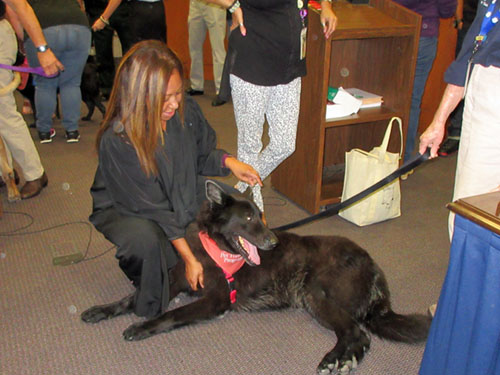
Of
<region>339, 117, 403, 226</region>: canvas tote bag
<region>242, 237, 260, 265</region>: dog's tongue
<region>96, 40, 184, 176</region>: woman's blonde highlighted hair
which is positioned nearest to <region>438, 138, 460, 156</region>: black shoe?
<region>339, 117, 403, 226</region>: canvas tote bag

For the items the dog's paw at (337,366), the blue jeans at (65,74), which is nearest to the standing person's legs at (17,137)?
the blue jeans at (65,74)

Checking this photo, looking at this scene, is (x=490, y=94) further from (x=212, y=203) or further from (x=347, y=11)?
(x=347, y=11)

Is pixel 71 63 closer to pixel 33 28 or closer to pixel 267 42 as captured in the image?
pixel 33 28

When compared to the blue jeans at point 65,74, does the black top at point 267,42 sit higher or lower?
higher

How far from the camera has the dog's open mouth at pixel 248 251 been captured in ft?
6.83

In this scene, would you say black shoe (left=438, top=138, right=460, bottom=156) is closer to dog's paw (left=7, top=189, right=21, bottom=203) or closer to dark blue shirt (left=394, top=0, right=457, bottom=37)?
dark blue shirt (left=394, top=0, right=457, bottom=37)

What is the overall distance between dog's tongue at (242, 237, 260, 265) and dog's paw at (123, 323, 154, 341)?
54 cm

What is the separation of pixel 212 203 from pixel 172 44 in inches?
229

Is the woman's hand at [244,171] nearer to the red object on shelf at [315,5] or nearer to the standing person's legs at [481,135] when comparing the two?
the standing person's legs at [481,135]

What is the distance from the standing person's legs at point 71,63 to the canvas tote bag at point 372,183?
7.87 ft

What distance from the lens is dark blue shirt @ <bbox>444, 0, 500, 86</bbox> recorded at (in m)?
1.56

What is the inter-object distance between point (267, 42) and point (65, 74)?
2309mm

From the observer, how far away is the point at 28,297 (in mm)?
2307

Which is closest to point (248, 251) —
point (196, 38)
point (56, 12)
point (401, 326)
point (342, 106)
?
point (401, 326)
